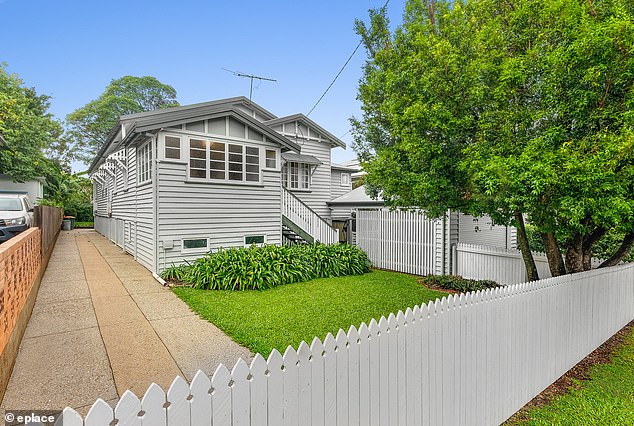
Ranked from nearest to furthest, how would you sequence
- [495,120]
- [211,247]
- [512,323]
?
[512,323] → [495,120] → [211,247]

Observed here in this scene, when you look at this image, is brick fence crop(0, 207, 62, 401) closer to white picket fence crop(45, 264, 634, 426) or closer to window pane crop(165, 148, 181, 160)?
white picket fence crop(45, 264, 634, 426)

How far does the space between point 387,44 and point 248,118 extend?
5.76m

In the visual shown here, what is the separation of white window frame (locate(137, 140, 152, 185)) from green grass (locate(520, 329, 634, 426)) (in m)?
10.4

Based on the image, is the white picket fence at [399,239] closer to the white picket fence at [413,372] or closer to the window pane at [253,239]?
the window pane at [253,239]

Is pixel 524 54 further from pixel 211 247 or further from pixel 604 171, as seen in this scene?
pixel 211 247

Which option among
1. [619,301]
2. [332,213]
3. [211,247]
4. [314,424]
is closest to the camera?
[314,424]

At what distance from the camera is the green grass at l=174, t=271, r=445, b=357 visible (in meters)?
5.17

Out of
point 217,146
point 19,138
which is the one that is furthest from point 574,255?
point 19,138

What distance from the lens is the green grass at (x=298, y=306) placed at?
517cm

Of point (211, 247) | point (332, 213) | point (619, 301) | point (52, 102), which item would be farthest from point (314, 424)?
point (52, 102)

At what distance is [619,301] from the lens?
606 centimetres

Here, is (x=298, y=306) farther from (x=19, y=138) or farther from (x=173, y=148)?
(x=19, y=138)

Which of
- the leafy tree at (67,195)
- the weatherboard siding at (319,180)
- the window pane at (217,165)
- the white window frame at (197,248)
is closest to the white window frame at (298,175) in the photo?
the weatherboard siding at (319,180)

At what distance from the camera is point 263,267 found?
8.61 meters
